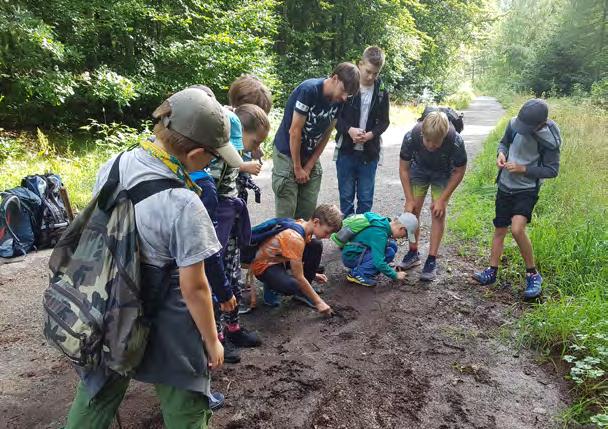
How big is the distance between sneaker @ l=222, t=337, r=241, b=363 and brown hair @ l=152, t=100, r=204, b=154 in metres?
1.79

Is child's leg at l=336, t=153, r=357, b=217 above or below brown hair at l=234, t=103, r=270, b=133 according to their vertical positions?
below

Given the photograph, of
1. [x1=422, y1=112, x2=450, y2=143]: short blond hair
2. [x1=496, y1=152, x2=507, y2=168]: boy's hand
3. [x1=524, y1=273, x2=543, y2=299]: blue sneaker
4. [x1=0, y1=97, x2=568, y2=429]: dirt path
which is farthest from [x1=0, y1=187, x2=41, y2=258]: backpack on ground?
[x1=524, y1=273, x2=543, y2=299]: blue sneaker

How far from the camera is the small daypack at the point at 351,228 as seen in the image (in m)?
4.06

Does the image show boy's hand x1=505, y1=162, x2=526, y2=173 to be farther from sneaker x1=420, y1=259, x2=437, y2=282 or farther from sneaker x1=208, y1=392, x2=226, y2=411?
sneaker x1=208, y1=392, x2=226, y2=411

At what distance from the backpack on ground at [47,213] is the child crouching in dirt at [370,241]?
3.00 meters

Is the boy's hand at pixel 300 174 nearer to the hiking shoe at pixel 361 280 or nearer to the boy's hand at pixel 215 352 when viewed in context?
the hiking shoe at pixel 361 280

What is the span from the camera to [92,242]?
1.52 metres

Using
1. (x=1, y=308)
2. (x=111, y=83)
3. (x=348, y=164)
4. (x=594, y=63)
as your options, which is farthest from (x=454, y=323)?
(x=594, y=63)

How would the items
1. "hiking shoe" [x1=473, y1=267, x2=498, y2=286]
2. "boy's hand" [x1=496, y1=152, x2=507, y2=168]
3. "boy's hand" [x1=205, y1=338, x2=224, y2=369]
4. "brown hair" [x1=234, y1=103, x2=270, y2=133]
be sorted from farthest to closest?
"hiking shoe" [x1=473, y1=267, x2=498, y2=286]
"boy's hand" [x1=496, y1=152, x2=507, y2=168]
"brown hair" [x1=234, y1=103, x2=270, y2=133]
"boy's hand" [x1=205, y1=338, x2=224, y2=369]

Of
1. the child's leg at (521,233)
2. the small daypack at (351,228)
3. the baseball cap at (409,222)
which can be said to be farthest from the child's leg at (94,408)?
the child's leg at (521,233)

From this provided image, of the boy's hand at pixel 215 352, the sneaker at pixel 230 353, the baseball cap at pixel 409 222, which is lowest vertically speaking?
the sneaker at pixel 230 353

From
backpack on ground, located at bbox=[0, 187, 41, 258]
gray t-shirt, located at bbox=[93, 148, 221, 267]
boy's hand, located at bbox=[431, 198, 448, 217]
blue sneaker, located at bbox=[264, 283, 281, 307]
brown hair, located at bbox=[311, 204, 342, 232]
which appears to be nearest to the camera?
gray t-shirt, located at bbox=[93, 148, 221, 267]

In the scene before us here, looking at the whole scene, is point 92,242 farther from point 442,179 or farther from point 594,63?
point 594,63

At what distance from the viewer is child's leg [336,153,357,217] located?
4636 mm
